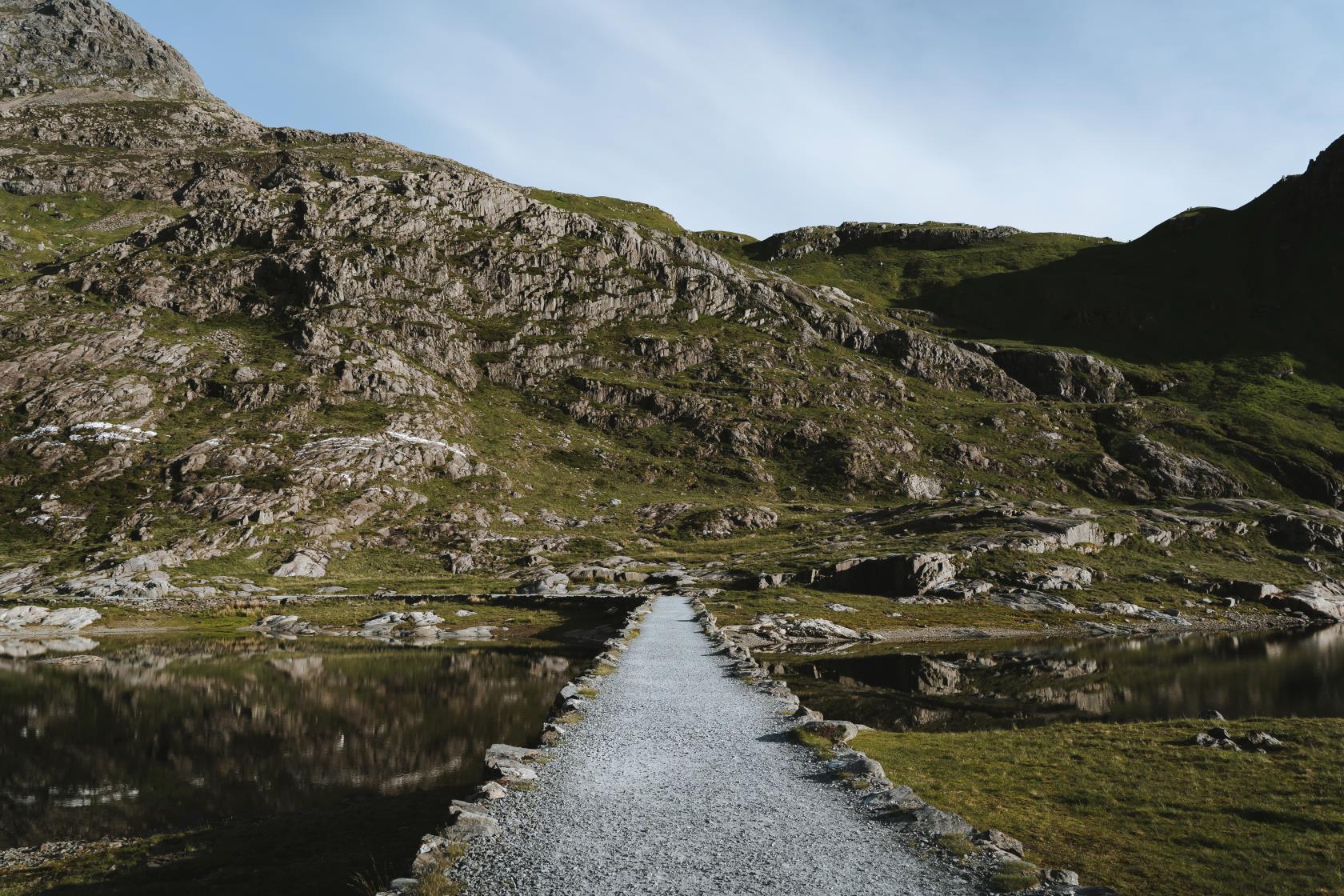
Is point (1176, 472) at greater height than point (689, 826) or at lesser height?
greater

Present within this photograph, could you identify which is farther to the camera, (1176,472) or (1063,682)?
(1176,472)

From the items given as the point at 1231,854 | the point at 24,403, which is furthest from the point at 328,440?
the point at 1231,854

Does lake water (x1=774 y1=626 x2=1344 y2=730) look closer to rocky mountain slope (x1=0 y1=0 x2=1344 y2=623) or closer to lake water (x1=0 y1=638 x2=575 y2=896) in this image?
lake water (x1=0 y1=638 x2=575 y2=896)

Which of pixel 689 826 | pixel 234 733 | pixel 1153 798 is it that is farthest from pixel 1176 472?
pixel 234 733

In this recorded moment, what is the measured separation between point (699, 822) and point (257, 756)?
2366 centimetres

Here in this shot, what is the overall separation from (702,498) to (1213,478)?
135 m

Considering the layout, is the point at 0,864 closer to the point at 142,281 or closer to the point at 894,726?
the point at 894,726

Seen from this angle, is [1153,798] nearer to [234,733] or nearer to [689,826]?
[689,826]

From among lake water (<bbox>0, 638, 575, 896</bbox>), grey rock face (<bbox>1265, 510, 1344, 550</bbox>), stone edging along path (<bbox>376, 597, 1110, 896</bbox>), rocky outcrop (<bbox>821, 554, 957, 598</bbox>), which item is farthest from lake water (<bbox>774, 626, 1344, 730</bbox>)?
grey rock face (<bbox>1265, 510, 1344, 550</bbox>)

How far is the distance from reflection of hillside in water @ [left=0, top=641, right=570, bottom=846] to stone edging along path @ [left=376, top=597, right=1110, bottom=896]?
295 inches

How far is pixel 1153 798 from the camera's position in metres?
21.2

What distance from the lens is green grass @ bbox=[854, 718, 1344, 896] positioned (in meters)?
15.9

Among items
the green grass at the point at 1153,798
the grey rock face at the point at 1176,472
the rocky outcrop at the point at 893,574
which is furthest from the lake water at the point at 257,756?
the grey rock face at the point at 1176,472

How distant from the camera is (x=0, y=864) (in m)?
21.0
